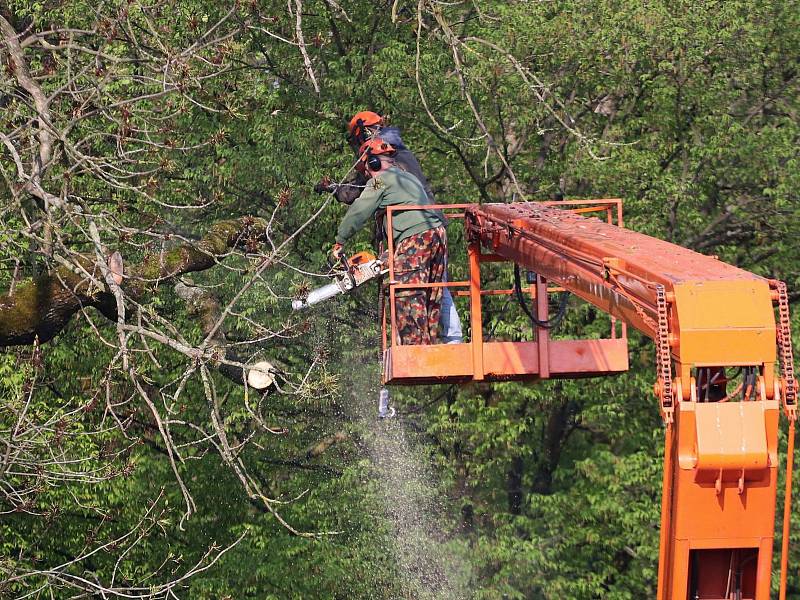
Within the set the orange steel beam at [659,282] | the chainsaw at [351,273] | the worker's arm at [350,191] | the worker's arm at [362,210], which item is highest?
the worker's arm at [350,191]

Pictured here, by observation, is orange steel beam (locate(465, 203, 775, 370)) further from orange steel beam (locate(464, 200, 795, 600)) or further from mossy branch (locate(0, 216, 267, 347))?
mossy branch (locate(0, 216, 267, 347))

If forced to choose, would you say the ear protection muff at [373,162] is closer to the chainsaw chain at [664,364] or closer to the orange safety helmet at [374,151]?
the orange safety helmet at [374,151]

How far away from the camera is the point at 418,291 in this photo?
10344mm

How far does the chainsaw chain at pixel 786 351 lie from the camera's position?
18.0 feet

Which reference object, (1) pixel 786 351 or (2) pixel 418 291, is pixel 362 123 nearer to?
(2) pixel 418 291

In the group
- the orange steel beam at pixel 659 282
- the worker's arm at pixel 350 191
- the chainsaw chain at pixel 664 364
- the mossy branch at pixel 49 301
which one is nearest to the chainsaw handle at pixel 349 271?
the worker's arm at pixel 350 191

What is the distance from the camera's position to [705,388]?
223 inches

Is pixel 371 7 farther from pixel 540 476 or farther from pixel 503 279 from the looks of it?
pixel 540 476

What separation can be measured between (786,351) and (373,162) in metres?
5.28

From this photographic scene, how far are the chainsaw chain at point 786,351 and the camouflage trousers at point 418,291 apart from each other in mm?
4778

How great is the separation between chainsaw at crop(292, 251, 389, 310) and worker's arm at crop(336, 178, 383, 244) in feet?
0.55

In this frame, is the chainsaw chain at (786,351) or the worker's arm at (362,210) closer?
the chainsaw chain at (786,351)

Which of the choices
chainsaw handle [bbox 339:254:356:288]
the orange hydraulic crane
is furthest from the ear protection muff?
the orange hydraulic crane

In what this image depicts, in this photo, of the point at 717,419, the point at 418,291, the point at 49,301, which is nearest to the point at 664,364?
the point at 717,419
